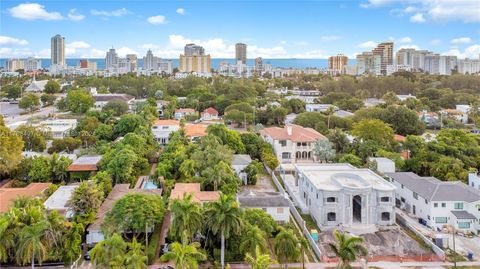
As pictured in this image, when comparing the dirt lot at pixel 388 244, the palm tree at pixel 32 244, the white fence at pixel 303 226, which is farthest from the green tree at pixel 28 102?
the dirt lot at pixel 388 244

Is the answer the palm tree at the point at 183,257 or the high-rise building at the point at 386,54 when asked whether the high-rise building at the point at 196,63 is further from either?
the palm tree at the point at 183,257

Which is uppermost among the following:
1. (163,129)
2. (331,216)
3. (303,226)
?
(163,129)

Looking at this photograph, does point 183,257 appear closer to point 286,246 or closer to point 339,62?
point 286,246

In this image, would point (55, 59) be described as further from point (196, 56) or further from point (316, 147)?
point (316, 147)

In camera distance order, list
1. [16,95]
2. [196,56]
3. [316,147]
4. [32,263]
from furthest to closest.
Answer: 1. [196,56]
2. [16,95]
3. [316,147]
4. [32,263]

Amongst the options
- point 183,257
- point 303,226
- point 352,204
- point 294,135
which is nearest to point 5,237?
point 183,257

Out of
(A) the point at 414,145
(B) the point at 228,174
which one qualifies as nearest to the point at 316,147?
(A) the point at 414,145

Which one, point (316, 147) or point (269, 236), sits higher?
point (316, 147)
